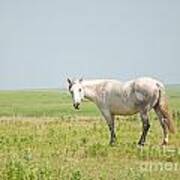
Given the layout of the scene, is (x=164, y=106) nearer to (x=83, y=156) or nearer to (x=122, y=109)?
(x=122, y=109)

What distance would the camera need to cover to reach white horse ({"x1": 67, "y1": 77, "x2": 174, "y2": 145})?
18.7 metres

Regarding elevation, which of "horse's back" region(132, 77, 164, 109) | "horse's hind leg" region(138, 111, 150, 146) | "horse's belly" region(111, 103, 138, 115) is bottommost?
"horse's hind leg" region(138, 111, 150, 146)

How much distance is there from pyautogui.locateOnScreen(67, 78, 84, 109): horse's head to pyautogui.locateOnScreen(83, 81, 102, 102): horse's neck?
0.54ft

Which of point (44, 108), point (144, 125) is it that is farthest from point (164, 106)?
point (44, 108)

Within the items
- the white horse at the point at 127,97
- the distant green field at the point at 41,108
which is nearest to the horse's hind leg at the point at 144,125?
the white horse at the point at 127,97

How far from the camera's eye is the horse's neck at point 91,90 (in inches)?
795

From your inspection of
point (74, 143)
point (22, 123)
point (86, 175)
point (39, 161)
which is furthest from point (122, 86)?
point (22, 123)

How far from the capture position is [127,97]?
19.2 meters

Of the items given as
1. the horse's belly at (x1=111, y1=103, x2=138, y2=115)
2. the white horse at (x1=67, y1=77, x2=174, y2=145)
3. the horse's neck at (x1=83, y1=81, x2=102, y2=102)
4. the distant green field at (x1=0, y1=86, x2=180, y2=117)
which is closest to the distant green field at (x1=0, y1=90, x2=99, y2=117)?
the distant green field at (x1=0, y1=86, x2=180, y2=117)

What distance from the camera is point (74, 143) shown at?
19391mm

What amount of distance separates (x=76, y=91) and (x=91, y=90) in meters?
0.55

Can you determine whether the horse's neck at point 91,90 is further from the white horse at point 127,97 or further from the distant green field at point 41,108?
the distant green field at point 41,108

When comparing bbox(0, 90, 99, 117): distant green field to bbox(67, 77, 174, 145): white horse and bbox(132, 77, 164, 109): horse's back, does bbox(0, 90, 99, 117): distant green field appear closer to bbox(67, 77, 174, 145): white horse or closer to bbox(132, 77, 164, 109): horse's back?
bbox(67, 77, 174, 145): white horse

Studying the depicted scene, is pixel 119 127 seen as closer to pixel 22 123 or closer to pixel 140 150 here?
pixel 22 123
